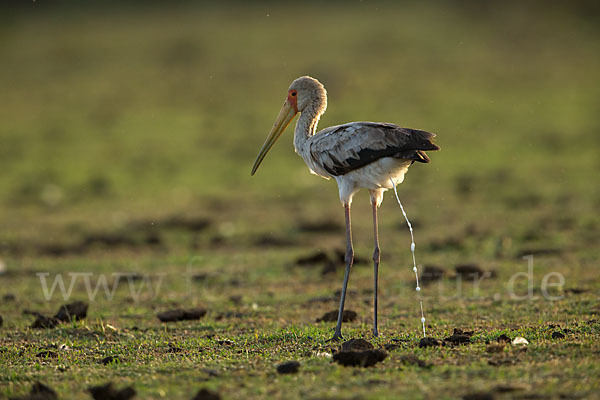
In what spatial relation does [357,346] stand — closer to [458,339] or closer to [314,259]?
[458,339]

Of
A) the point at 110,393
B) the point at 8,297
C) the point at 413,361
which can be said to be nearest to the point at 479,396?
the point at 413,361

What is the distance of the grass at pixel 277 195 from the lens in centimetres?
531

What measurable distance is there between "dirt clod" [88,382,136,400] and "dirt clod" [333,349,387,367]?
4.38ft

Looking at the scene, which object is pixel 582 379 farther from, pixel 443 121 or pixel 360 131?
pixel 443 121

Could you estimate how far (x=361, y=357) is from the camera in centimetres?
496

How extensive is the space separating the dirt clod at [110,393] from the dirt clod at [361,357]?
4.38ft

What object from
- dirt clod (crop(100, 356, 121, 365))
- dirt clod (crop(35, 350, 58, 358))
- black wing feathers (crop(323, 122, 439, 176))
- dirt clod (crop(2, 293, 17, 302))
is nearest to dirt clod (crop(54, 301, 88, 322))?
dirt clod (crop(35, 350, 58, 358))

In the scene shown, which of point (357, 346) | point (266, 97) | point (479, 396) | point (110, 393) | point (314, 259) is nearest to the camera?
point (479, 396)

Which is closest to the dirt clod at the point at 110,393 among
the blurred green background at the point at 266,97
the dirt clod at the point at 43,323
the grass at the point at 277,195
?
the grass at the point at 277,195

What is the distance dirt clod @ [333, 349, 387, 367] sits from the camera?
4.96 m

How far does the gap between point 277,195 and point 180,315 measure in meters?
7.85

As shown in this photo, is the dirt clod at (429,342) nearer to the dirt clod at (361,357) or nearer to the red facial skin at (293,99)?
the dirt clod at (361,357)

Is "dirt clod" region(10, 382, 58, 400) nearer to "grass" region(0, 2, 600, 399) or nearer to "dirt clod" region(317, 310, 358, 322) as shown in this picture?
"grass" region(0, 2, 600, 399)

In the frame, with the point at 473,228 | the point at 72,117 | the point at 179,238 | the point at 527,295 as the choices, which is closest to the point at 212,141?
the point at 72,117
